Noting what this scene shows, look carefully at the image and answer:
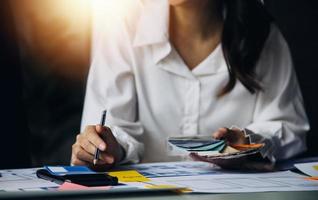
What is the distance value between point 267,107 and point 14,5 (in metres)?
0.72

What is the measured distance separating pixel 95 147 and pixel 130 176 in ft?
0.39

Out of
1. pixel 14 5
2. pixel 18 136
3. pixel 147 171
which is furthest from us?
pixel 14 5

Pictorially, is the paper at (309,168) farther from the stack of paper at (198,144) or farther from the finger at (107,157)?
the finger at (107,157)

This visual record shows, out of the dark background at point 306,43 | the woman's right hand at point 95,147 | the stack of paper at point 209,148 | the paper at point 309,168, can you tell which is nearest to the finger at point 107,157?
the woman's right hand at point 95,147

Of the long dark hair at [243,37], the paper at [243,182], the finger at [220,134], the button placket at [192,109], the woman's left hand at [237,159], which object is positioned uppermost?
the long dark hair at [243,37]

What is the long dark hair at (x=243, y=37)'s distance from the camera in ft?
5.25

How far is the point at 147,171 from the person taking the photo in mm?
1223

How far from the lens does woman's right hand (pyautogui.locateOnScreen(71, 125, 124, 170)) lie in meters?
1.23

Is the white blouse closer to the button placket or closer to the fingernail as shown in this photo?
the button placket

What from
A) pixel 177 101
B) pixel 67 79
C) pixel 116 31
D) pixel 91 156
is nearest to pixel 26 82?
pixel 67 79

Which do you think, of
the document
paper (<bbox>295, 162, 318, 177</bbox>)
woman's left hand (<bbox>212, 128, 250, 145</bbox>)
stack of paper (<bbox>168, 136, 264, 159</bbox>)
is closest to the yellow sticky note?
the document

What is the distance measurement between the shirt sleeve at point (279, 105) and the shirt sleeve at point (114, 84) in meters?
0.29

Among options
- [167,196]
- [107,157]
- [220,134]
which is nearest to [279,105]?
[220,134]

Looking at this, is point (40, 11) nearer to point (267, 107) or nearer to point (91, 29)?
point (91, 29)
